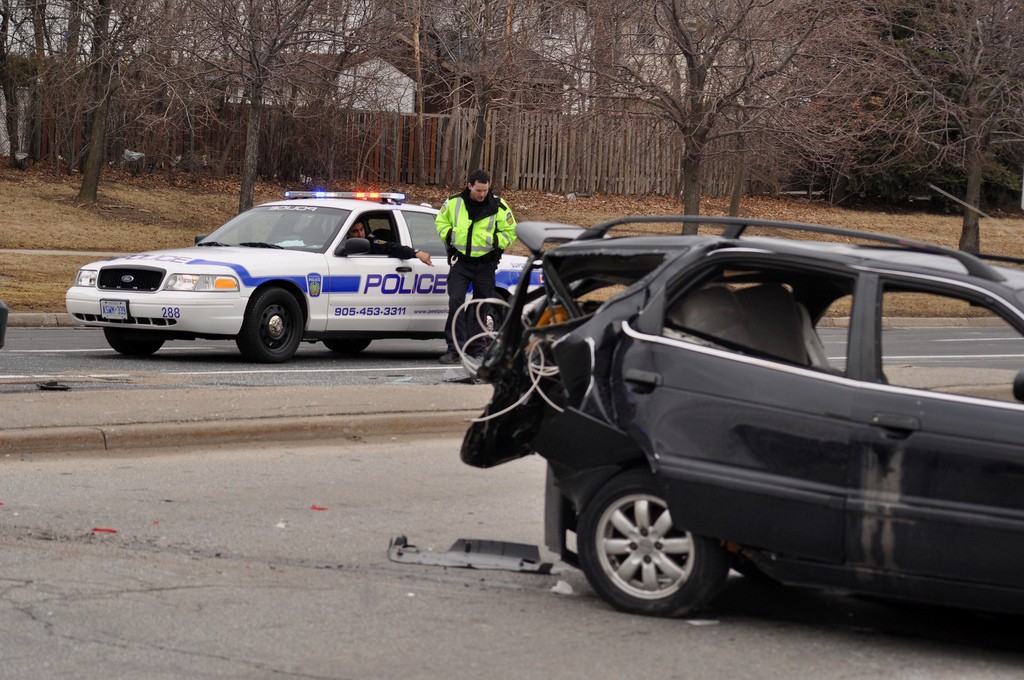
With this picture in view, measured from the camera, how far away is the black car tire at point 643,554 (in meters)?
5.47

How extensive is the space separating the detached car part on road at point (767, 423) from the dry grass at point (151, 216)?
46.1 feet

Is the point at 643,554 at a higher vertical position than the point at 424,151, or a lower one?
lower

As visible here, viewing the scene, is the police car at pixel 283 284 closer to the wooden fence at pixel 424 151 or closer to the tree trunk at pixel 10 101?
the wooden fence at pixel 424 151

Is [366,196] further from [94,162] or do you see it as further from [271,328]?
[94,162]

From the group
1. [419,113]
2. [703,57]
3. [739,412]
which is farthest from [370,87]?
[739,412]

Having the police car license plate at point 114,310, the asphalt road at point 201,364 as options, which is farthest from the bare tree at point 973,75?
the police car license plate at point 114,310

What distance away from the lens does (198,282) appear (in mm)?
13133

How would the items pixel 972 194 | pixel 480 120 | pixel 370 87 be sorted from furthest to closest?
1. pixel 370 87
2. pixel 480 120
3. pixel 972 194

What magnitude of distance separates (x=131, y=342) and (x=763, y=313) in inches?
377

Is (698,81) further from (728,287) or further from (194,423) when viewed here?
(728,287)

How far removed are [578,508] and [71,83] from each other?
98.9 ft

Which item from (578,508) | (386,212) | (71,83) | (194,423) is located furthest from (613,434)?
(71,83)

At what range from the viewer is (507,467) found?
924 centimetres

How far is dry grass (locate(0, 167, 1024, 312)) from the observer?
2218cm
